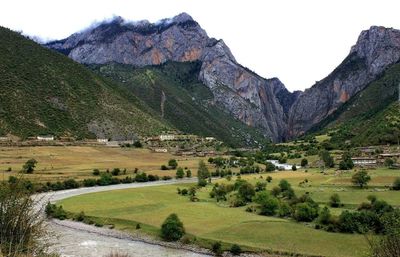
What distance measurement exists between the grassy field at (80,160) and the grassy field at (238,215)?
2763 cm

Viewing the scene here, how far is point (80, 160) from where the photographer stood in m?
136

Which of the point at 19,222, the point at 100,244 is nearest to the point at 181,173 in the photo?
the point at 100,244

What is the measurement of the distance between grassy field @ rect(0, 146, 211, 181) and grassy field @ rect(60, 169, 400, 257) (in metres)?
27.6

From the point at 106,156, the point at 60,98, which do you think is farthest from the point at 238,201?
the point at 60,98

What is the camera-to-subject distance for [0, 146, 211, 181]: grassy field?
11261cm

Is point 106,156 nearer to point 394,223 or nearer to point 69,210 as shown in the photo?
point 69,210

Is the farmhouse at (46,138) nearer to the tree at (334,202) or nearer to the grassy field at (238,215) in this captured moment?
the grassy field at (238,215)

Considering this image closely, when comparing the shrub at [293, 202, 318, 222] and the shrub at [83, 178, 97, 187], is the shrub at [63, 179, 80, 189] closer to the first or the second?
the shrub at [83, 178, 97, 187]

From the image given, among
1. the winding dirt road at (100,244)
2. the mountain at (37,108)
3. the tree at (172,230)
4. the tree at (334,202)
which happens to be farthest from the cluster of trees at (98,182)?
the mountain at (37,108)

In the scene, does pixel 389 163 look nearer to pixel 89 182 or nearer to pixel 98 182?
pixel 98 182

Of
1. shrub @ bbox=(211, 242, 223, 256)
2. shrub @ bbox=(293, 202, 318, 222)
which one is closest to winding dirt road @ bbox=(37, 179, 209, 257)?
shrub @ bbox=(211, 242, 223, 256)

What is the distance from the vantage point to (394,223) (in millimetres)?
27375

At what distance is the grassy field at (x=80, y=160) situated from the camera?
11261 centimetres

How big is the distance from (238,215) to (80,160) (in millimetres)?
81488
